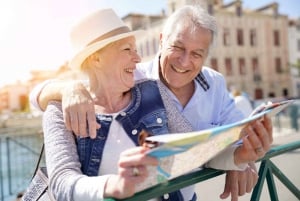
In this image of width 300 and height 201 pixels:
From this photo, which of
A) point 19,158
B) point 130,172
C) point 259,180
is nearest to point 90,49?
point 130,172

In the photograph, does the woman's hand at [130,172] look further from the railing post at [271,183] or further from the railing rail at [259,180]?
the railing post at [271,183]

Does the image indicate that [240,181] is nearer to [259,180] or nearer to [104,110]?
[259,180]

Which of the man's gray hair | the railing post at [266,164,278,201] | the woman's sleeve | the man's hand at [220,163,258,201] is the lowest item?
the railing post at [266,164,278,201]

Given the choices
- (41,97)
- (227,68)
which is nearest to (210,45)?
(41,97)

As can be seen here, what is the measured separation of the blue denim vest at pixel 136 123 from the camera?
110 centimetres

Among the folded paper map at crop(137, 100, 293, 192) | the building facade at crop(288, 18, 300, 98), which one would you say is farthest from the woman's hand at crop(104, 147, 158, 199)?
the building facade at crop(288, 18, 300, 98)

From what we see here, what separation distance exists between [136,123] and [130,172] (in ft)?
1.35

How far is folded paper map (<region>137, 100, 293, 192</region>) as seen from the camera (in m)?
0.70

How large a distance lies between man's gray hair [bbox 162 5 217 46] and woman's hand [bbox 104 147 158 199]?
26.3 inches

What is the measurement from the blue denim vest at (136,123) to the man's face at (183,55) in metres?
0.10

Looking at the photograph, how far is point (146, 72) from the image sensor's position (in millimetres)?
1438

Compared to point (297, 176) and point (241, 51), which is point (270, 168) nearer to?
point (297, 176)

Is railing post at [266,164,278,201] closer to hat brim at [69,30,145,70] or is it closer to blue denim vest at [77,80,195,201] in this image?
blue denim vest at [77,80,195,201]

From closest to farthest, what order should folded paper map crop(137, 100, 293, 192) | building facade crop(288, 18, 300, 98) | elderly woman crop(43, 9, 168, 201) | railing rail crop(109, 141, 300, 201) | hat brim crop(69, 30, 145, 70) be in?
1. folded paper map crop(137, 100, 293, 192)
2. railing rail crop(109, 141, 300, 201)
3. elderly woman crop(43, 9, 168, 201)
4. hat brim crop(69, 30, 145, 70)
5. building facade crop(288, 18, 300, 98)
